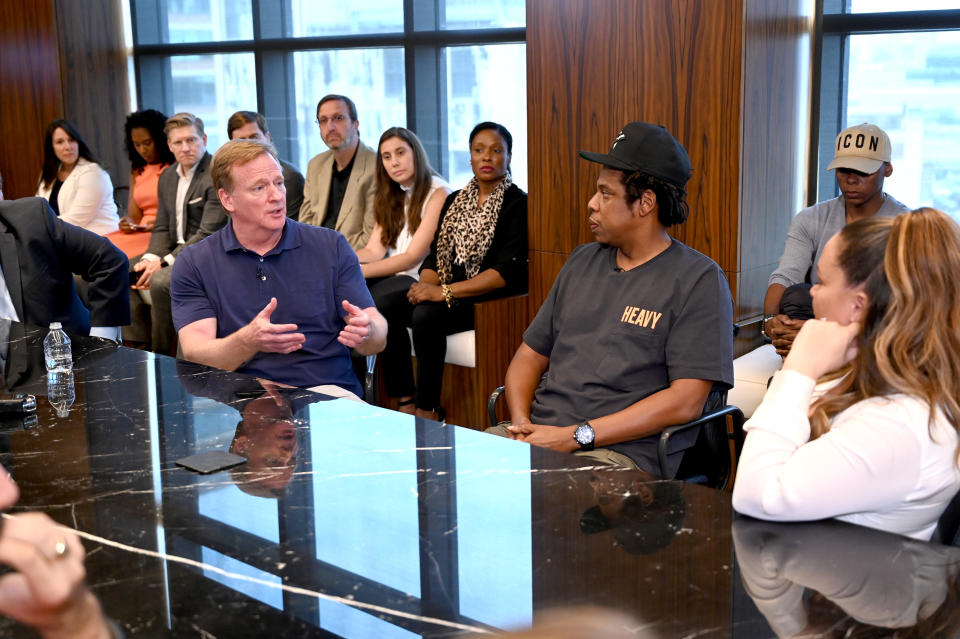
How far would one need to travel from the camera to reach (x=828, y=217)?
12.2 feet

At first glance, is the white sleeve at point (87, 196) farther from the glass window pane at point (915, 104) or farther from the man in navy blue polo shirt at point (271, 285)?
the glass window pane at point (915, 104)

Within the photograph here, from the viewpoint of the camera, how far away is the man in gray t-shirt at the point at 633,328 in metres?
2.54

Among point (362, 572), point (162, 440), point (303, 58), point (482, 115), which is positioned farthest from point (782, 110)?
point (303, 58)

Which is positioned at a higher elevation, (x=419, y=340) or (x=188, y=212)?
(x=188, y=212)

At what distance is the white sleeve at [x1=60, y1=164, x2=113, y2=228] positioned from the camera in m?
6.34

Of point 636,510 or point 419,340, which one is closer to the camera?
point 636,510

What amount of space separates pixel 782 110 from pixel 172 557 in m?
3.23

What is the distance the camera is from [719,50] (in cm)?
373

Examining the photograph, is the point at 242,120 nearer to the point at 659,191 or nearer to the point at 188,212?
the point at 188,212

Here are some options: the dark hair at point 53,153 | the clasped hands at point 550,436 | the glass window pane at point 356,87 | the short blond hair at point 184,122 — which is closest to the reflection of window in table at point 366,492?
the clasped hands at point 550,436

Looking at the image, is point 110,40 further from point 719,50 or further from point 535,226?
point 719,50

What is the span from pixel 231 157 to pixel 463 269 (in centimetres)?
155

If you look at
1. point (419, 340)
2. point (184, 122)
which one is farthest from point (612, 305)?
point (184, 122)

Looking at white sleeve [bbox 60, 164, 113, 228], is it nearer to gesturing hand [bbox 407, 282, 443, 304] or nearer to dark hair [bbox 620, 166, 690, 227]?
gesturing hand [bbox 407, 282, 443, 304]
